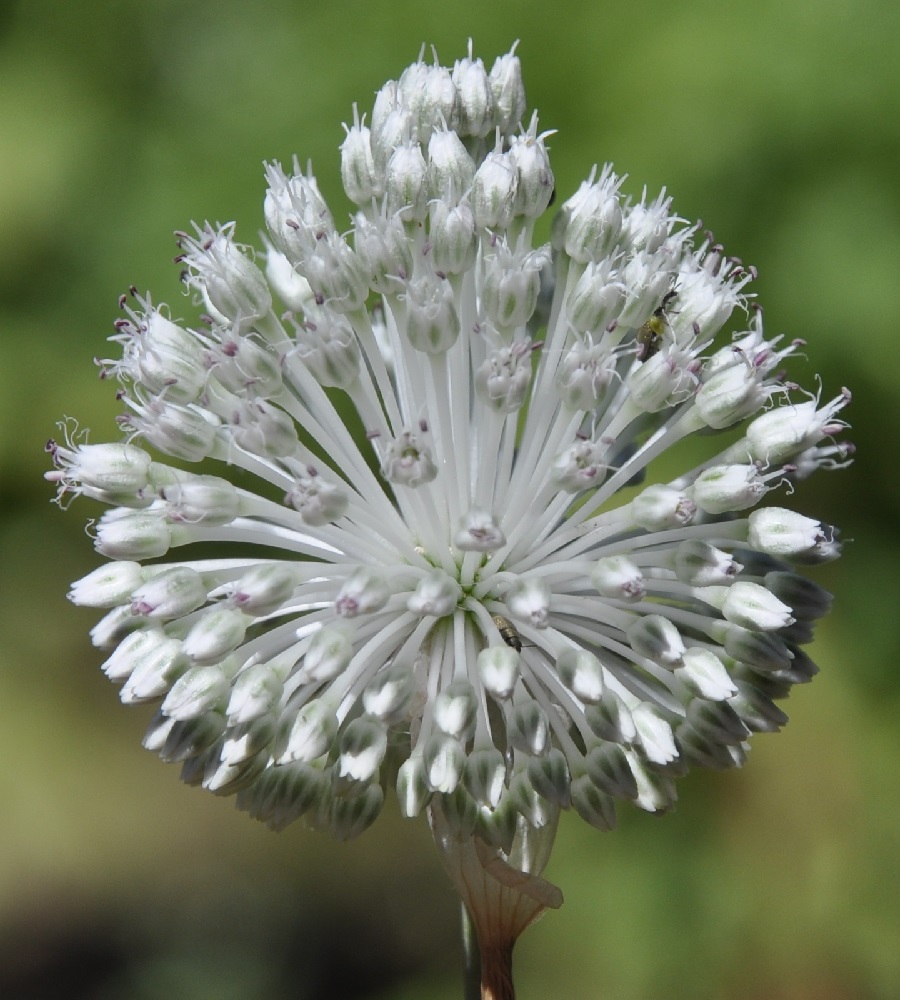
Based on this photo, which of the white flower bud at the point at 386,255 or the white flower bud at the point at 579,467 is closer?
the white flower bud at the point at 579,467

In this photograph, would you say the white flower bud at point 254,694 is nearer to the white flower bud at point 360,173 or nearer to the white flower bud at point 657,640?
the white flower bud at point 657,640

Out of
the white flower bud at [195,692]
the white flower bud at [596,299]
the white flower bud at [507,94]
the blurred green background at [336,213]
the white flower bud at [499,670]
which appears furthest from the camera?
the blurred green background at [336,213]

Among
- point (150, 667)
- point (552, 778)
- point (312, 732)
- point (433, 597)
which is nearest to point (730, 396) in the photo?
point (433, 597)

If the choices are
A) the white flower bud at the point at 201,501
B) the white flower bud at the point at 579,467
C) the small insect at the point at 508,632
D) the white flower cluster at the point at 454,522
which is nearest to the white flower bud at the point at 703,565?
the white flower cluster at the point at 454,522

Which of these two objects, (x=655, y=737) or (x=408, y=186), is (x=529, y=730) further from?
(x=408, y=186)

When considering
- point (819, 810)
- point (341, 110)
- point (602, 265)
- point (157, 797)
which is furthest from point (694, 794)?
point (341, 110)

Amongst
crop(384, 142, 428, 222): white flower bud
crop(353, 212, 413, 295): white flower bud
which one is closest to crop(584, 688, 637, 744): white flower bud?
crop(353, 212, 413, 295): white flower bud

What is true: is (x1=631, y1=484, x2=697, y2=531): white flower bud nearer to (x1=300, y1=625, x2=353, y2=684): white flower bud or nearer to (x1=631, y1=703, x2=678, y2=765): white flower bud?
(x1=631, y1=703, x2=678, y2=765): white flower bud

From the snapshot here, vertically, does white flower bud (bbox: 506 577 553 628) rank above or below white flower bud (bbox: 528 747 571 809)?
above
